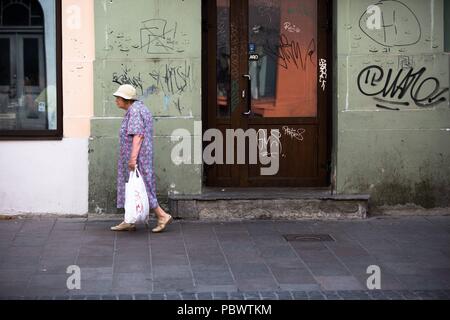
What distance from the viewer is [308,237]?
934 centimetres

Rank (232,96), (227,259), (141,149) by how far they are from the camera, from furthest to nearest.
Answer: (232,96) < (141,149) < (227,259)

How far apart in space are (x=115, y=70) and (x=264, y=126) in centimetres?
208

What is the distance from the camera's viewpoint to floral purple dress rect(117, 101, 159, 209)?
923 cm

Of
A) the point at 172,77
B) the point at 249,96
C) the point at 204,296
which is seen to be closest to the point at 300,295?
the point at 204,296

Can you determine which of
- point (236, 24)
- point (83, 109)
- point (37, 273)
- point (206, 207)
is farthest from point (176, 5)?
point (37, 273)

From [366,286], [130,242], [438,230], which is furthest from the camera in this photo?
[438,230]

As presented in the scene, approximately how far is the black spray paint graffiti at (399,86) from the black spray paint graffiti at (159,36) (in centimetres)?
234

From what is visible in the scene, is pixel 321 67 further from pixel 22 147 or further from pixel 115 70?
pixel 22 147

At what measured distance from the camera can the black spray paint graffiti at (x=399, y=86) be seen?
10500mm

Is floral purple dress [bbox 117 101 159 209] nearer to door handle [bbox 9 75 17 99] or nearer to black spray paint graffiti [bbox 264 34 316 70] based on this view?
door handle [bbox 9 75 17 99]

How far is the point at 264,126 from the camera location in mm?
10883

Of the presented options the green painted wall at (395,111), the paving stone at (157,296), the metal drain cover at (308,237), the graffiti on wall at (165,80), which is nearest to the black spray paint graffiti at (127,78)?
the graffiti on wall at (165,80)

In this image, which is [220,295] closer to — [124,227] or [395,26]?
[124,227]

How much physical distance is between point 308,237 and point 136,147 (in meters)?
2.17
